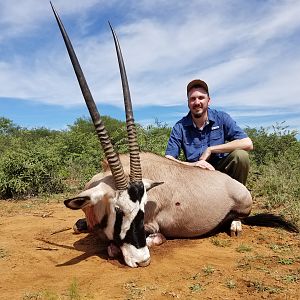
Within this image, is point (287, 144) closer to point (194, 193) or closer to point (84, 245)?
point (194, 193)

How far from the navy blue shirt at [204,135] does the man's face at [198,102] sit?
139mm

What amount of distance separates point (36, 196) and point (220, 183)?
16.8ft

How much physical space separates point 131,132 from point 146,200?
29.3 inches

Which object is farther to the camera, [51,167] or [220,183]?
[51,167]

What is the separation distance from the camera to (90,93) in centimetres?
405

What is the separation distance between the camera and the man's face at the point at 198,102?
Result: 600cm

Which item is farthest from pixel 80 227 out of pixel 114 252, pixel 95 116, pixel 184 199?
pixel 95 116

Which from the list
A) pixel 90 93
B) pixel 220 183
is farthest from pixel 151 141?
pixel 90 93

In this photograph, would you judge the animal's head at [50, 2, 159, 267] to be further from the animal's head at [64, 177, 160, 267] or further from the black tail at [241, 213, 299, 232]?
the black tail at [241, 213, 299, 232]

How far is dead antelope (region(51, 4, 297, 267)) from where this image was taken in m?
3.97

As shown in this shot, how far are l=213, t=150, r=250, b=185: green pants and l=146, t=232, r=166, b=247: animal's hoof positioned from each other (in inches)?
66.7

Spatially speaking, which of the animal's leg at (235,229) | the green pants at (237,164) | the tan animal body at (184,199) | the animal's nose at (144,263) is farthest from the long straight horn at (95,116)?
the green pants at (237,164)

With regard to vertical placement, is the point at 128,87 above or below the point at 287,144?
above

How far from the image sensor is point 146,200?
415 centimetres
